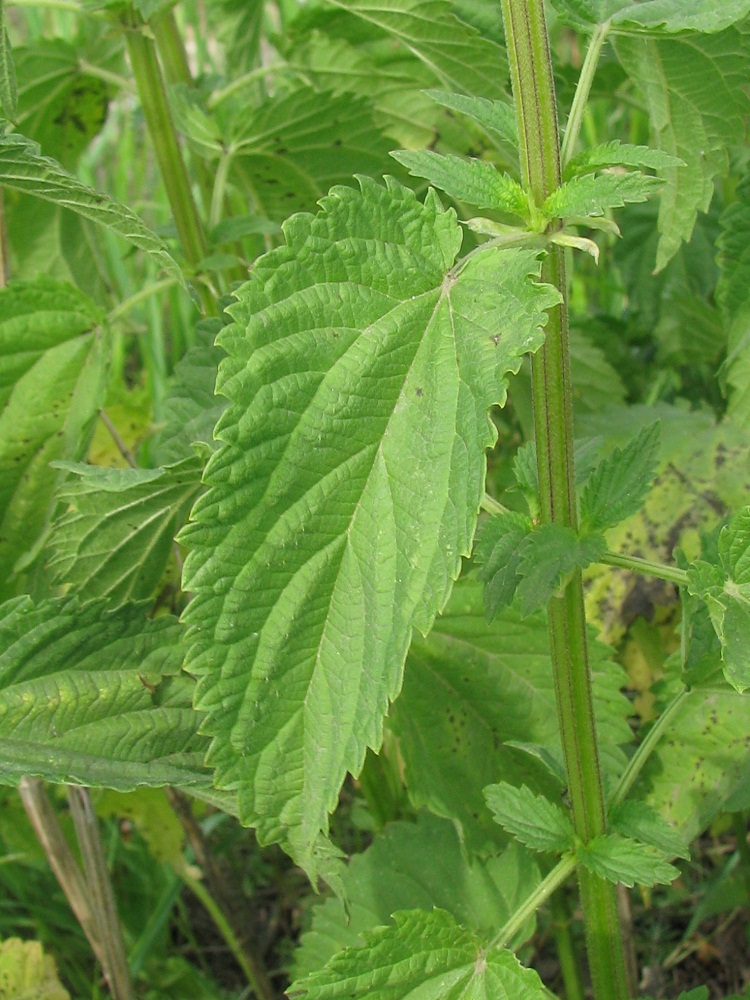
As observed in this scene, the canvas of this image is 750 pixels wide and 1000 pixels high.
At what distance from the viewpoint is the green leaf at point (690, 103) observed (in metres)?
1.17

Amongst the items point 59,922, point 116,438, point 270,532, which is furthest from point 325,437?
point 59,922

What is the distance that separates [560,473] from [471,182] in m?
0.26

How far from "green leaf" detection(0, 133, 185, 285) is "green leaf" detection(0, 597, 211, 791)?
1.18 ft

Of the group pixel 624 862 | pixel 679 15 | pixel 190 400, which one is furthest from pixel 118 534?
pixel 679 15

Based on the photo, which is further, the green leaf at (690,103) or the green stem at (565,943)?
the green stem at (565,943)

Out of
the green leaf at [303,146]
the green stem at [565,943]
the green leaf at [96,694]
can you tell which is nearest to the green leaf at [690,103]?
the green leaf at [303,146]

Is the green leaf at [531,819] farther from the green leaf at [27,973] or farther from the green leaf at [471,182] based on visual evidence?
the green leaf at [27,973]

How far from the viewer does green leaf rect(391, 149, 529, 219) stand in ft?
2.99

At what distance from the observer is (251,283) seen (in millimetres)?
874

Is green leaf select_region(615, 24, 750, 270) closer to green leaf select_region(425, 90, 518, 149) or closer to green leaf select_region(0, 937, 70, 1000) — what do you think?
green leaf select_region(425, 90, 518, 149)

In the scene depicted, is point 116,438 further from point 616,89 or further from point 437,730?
point 616,89

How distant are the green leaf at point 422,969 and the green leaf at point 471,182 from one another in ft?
2.08

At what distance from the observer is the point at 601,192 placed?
0.84 m

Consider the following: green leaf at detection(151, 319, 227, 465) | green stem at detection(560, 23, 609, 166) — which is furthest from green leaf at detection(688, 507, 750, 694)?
green leaf at detection(151, 319, 227, 465)
